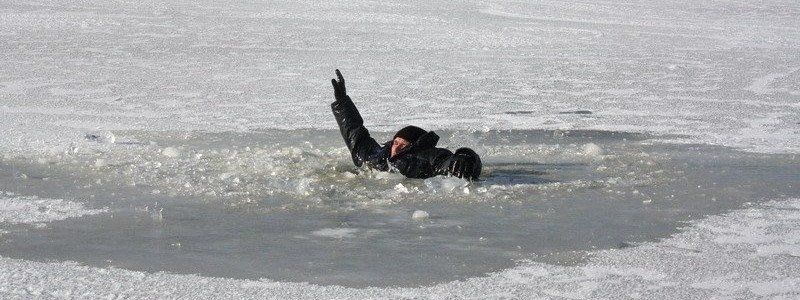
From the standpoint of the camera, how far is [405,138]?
6867 mm

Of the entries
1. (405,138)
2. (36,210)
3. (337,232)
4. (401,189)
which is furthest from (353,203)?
(36,210)

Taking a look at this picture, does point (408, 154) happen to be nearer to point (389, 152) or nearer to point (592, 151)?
point (389, 152)

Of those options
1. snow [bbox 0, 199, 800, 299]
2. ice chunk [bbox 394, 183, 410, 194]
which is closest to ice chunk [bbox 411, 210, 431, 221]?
ice chunk [bbox 394, 183, 410, 194]

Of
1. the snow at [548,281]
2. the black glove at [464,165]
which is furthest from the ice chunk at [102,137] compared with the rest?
the snow at [548,281]

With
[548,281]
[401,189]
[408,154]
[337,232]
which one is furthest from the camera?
[408,154]

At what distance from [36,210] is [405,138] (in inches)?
82.5

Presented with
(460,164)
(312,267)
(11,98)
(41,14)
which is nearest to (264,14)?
(41,14)

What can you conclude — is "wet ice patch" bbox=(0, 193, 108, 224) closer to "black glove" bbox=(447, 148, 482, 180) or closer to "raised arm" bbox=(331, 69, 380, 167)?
"raised arm" bbox=(331, 69, 380, 167)

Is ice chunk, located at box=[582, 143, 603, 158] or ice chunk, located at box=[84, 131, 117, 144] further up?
ice chunk, located at box=[582, 143, 603, 158]

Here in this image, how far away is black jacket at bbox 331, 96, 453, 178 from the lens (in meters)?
6.74

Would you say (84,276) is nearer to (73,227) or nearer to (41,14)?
(73,227)

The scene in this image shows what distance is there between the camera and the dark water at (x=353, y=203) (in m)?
4.90

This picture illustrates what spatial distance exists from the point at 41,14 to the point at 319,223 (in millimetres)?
15197

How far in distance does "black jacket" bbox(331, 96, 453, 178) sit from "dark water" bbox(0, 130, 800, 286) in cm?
10
